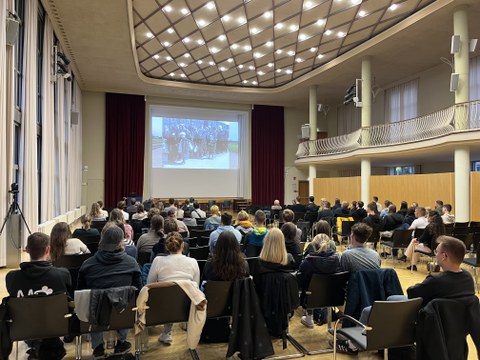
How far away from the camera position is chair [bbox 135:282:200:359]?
2836 mm

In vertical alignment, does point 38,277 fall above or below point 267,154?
below

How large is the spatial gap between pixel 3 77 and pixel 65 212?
722cm

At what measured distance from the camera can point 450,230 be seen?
6.79m

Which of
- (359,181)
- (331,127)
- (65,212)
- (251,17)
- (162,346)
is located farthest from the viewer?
(331,127)

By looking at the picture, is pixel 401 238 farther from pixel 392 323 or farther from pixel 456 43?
pixel 456 43

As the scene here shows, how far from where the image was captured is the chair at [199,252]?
4.85 meters

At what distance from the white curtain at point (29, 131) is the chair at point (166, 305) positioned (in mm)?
6128

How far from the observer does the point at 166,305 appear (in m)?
2.90

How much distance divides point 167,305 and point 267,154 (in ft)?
60.5

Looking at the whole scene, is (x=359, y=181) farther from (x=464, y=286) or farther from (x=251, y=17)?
(x=464, y=286)

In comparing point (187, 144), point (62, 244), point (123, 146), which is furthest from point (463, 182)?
point (123, 146)

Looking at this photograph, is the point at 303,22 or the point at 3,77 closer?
the point at 3,77

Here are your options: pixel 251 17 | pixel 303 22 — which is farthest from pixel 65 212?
pixel 303 22

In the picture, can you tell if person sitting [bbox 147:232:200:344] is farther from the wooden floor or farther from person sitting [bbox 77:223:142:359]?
the wooden floor
